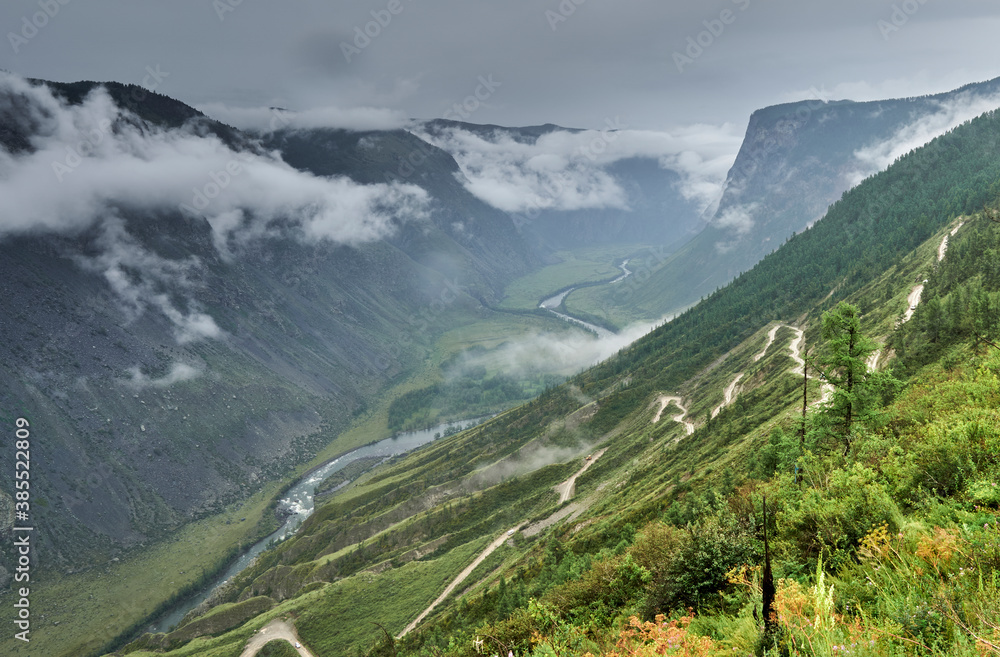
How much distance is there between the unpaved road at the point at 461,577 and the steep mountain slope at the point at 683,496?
7.25 ft

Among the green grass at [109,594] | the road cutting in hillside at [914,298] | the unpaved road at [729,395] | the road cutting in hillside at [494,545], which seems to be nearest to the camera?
the road cutting in hillside at [914,298]

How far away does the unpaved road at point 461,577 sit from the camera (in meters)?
89.4

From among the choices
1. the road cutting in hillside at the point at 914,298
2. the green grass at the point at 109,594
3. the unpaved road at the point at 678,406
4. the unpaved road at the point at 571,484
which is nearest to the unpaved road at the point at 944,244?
the road cutting in hillside at the point at 914,298

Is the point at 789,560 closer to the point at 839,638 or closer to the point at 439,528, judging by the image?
the point at 839,638

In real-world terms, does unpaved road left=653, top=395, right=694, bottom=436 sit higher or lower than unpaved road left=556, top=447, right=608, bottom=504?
higher

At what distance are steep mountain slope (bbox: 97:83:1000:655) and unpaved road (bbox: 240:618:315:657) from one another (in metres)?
2.35

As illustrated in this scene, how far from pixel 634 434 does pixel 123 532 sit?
19867cm

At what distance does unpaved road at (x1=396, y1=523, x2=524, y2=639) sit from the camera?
89406mm

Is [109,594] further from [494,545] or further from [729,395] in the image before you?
[729,395]

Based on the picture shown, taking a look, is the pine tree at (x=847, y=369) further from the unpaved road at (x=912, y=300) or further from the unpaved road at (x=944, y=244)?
the unpaved road at (x=944, y=244)

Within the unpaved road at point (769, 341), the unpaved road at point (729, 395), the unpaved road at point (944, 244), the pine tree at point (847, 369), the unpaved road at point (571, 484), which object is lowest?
the unpaved road at point (571, 484)

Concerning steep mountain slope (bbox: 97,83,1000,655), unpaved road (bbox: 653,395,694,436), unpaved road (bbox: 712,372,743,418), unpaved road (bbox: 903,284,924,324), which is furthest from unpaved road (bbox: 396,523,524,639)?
unpaved road (bbox: 903,284,924,324)

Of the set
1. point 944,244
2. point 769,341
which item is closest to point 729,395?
point 769,341

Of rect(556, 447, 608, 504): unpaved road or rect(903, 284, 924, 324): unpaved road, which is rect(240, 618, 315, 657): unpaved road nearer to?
rect(556, 447, 608, 504): unpaved road
